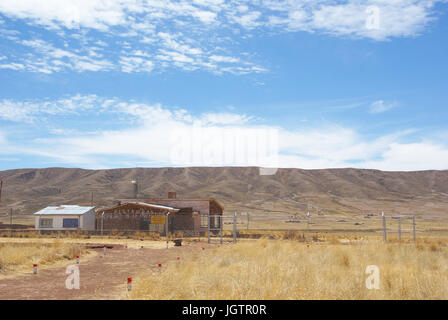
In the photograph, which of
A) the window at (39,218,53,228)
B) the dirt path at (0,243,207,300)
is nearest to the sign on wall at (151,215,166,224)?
the window at (39,218,53,228)

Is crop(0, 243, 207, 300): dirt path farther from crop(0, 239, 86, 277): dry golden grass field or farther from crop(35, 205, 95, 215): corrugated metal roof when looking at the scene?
crop(35, 205, 95, 215): corrugated metal roof

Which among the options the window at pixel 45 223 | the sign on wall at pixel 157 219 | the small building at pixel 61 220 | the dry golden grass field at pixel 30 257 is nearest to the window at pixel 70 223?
the small building at pixel 61 220

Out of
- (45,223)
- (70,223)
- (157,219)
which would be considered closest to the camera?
(157,219)

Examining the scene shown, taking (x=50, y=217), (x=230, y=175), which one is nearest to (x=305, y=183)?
(x=230, y=175)

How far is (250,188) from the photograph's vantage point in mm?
146875

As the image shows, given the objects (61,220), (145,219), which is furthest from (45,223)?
(145,219)

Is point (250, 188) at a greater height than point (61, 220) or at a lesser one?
greater

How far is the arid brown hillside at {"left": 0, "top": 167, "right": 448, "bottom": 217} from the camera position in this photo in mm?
119250

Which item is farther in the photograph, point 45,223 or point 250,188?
point 250,188

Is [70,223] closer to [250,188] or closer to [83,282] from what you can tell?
[83,282]

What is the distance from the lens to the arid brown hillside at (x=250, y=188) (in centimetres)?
11925
